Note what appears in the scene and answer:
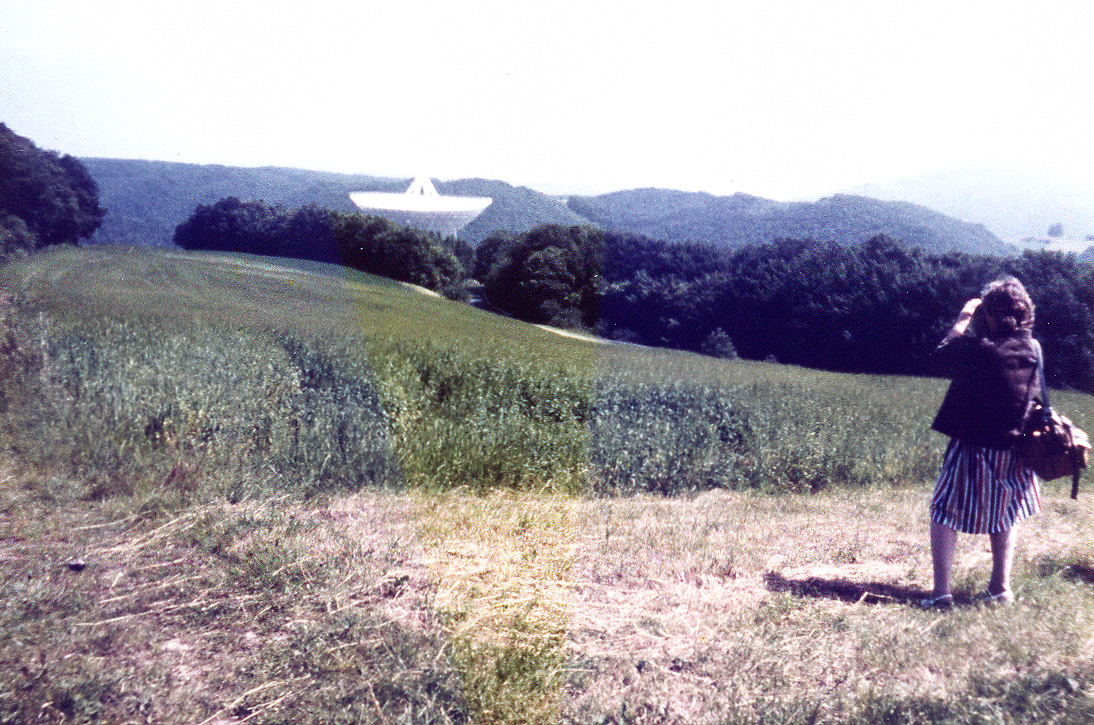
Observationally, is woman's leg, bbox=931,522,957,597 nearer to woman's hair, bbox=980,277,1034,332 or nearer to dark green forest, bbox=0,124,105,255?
woman's hair, bbox=980,277,1034,332

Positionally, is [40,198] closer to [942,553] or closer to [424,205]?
[424,205]

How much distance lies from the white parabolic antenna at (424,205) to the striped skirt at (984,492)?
22.5 m

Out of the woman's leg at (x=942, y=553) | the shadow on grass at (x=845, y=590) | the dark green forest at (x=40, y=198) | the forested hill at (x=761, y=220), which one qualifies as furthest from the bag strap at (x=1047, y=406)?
the forested hill at (x=761, y=220)

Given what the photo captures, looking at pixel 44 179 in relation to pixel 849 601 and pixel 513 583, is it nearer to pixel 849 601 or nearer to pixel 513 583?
pixel 513 583

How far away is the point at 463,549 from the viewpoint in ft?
14.9

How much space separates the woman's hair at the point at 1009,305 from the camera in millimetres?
3830

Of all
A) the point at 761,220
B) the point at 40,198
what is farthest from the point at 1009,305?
the point at 761,220

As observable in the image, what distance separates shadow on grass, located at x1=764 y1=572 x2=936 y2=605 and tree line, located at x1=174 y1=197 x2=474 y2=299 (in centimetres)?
2830

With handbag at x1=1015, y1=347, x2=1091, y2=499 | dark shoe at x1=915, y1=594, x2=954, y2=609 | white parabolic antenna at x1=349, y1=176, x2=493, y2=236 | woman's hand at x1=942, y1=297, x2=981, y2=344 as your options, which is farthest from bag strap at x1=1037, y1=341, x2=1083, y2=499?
white parabolic antenna at x1=349, y1=176, x2=493, y2=236

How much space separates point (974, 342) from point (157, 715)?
420 centimetres

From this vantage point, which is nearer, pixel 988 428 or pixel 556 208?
pixel 988 428

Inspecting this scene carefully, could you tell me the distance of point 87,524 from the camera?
176 inches

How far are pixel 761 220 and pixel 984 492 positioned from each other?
34.4m

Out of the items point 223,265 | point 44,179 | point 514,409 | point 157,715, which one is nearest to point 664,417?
point 514,409
